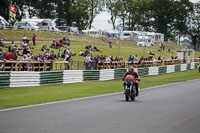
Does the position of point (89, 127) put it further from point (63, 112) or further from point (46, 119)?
point (63, 112)

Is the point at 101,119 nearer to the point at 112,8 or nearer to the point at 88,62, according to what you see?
the point at 88,62

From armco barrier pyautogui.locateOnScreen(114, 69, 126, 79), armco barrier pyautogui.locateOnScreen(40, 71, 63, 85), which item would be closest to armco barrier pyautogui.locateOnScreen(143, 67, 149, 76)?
armco barrier pyautogui.locateOnScreen(114, 69, 126, 79)

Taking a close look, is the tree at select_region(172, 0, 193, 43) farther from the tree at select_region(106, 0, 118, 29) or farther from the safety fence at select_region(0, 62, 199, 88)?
the safety fence at select_region(0, 62, 199, 88)

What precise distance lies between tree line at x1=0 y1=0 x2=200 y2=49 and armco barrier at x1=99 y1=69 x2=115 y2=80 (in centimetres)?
4944

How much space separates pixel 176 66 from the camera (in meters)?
48.9

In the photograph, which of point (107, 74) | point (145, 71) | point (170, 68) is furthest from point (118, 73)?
point (170, 68)

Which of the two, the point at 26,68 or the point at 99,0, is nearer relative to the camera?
the point at 26,68

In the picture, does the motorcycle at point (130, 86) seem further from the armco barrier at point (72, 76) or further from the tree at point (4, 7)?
the tree at point (4, 7)

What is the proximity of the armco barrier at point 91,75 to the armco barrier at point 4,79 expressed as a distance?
807 centimetres

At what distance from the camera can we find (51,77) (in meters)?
25.0

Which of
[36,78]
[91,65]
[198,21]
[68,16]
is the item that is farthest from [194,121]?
[198,21]

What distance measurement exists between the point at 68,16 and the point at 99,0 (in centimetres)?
886

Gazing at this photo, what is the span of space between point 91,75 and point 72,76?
9.31ft

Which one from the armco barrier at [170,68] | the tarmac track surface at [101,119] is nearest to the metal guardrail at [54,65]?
the armco barrier at [170,68]
